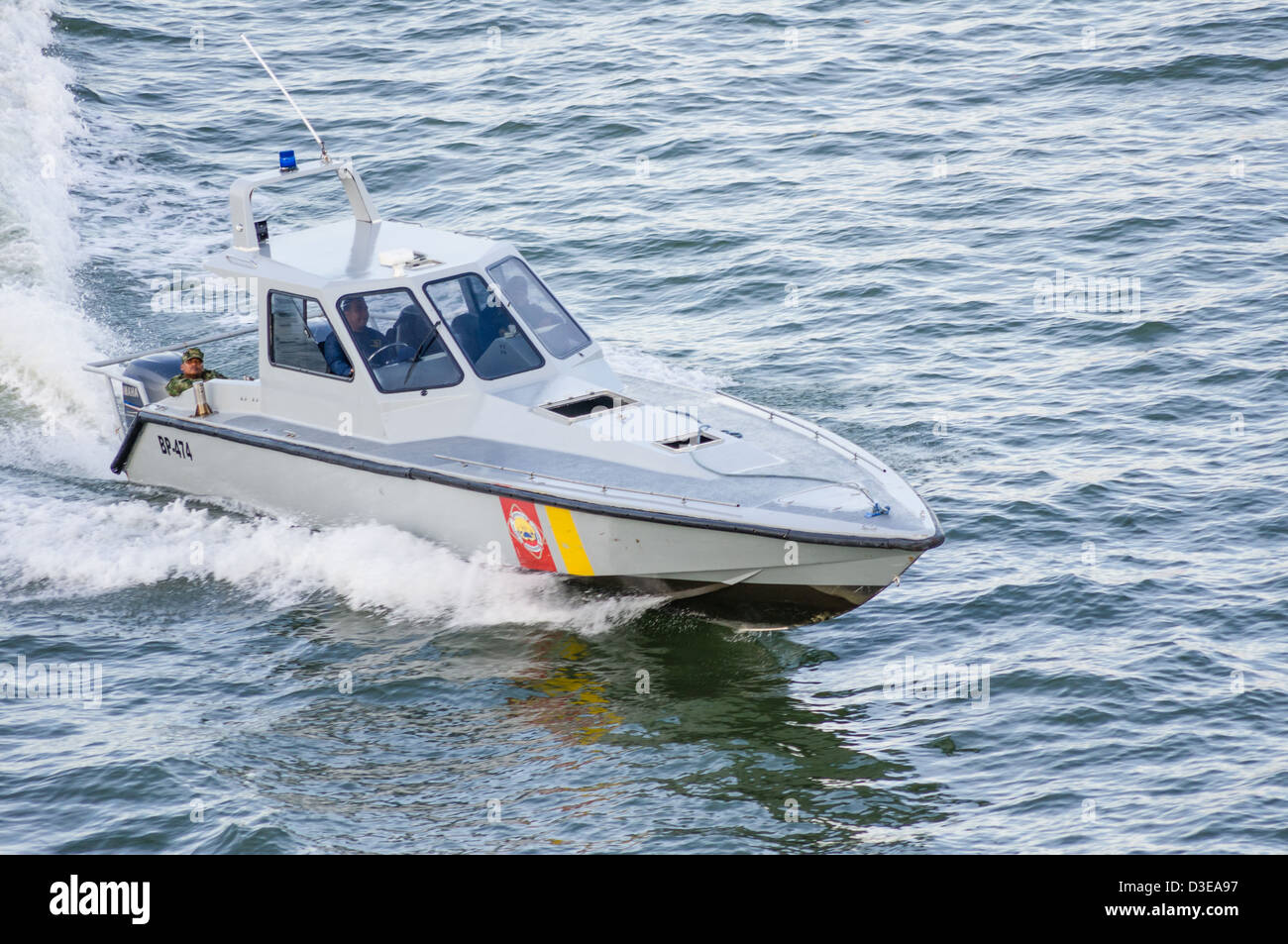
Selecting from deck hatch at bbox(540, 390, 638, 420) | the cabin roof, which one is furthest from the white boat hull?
the cabin roof

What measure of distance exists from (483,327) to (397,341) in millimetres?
646

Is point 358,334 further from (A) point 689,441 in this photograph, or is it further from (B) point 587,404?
(A) point 689,441

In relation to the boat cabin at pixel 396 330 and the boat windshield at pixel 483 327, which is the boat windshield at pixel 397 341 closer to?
the boat cabin at pixel 396 330

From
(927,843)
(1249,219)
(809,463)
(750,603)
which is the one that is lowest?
(927,843)

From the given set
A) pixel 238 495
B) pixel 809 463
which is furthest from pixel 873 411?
pixel 238 495

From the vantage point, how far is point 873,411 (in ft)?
45.3

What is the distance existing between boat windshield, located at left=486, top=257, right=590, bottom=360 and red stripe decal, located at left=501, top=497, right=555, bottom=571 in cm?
153

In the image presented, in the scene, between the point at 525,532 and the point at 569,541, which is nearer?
the point at 569,541

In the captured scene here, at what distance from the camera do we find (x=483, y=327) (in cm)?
1134

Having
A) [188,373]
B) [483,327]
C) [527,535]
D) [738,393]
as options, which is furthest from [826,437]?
[188,373]

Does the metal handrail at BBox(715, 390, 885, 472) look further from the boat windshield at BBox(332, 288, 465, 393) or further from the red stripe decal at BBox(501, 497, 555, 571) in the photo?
the boat windshield at BBox(332, 288, 465, 393)

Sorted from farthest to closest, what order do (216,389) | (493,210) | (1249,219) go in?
1. (493,210)
2. (1249,219)
3. (216,389)

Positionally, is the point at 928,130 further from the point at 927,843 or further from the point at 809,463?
the point at 927,843
